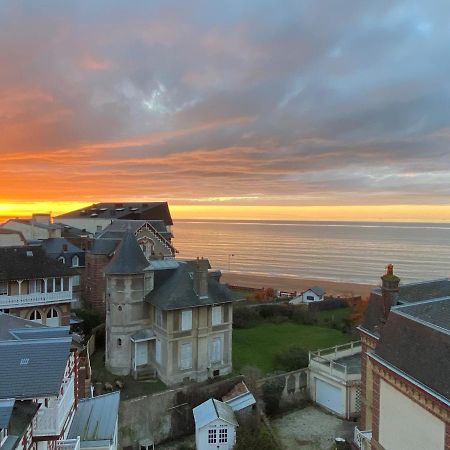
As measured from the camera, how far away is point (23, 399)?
12.2 meters

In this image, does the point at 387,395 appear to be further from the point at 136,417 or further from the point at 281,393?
the point at 136,417

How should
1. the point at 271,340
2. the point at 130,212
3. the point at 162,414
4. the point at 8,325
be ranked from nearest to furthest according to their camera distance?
the point at 8,325 < the point at 162,414 < the point at 271,340 < the point at 130,212

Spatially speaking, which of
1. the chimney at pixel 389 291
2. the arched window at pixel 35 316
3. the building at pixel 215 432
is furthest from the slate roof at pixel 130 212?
the chimney at pixel 389 291

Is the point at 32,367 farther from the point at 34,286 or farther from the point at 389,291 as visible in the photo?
the point at 34,286

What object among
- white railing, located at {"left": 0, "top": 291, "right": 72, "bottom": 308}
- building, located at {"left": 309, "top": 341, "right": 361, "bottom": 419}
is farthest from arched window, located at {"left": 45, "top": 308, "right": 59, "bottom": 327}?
building, located at {"left": 309, "top": 341, "right": 361, "bottom": 419}

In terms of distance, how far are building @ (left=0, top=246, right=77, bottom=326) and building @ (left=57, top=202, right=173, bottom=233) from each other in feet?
101

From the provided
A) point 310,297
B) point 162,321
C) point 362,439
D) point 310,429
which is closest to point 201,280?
point 162,321

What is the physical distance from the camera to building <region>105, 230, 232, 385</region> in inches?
1050

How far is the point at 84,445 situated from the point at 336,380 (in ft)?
51.4

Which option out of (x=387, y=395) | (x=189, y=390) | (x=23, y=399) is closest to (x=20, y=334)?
(x=23, y=399)

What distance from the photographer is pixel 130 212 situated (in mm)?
63781

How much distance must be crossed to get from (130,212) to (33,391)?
52.6 meters

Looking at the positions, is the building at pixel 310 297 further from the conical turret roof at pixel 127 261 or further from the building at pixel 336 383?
the conical turret roof at pixel 127 261

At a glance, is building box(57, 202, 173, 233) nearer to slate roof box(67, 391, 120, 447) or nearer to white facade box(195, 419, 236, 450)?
white facade box(195, 419, 236, 450)
